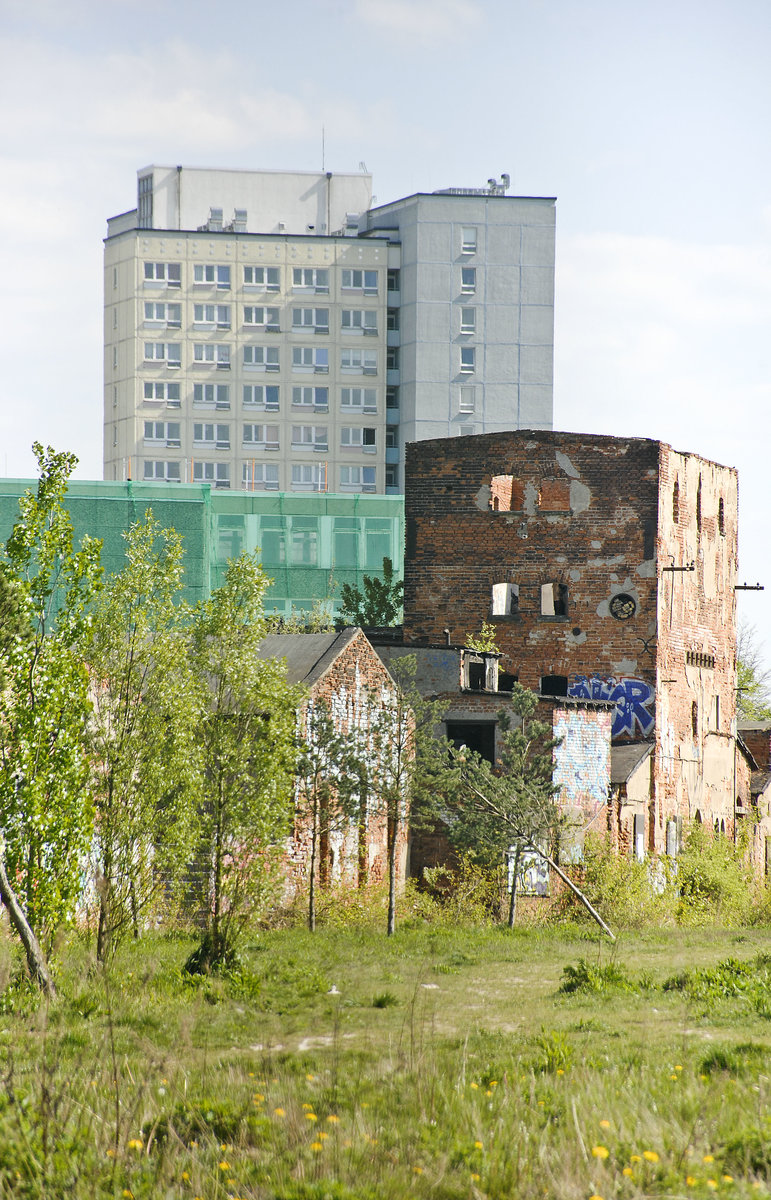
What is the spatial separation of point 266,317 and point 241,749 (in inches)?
2444

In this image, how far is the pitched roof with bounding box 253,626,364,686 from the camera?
22.0 m

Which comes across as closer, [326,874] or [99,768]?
[99,768]

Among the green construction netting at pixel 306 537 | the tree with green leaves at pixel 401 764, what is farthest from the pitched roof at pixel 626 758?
the green construction netting at pixel 306 537

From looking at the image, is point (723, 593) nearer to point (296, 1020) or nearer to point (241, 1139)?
point (296, 1020)

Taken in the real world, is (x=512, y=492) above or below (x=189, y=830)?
above

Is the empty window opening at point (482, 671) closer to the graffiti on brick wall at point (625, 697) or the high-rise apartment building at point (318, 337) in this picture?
the graffiti on brick wall at point (625, 697)

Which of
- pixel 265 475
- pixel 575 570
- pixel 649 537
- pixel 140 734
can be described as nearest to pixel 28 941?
pixel 140 734

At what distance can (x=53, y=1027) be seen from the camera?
34.1 ft

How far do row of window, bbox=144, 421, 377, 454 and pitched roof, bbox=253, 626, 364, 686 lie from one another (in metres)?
50.4

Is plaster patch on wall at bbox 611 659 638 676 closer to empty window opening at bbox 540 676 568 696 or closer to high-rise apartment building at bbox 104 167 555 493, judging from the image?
empty window opening at bbox 540 676 568 696

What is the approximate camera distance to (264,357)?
74312 mm

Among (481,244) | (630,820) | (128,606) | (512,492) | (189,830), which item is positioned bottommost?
(630,820)

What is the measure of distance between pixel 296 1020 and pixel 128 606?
5596 mm

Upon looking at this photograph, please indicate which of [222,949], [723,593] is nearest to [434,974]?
[222,949]
